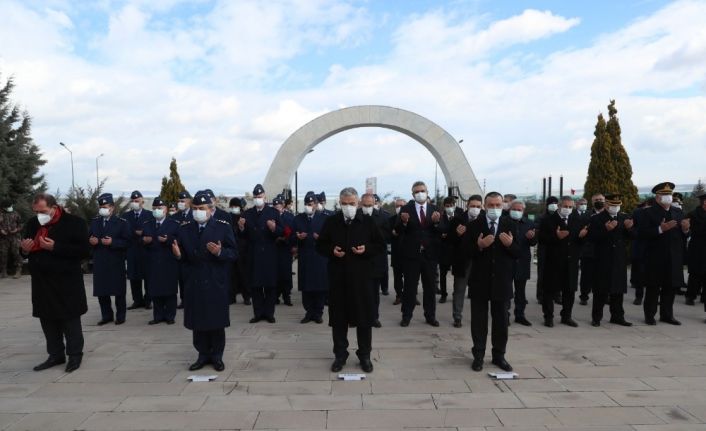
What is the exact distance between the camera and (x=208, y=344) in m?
5.05

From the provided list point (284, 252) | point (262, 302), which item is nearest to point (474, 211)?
point (284, 252)

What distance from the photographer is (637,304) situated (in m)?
8.48

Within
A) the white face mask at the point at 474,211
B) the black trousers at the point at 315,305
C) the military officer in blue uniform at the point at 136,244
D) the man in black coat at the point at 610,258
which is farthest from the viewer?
the military officer in blue uniform at the point at 136,244

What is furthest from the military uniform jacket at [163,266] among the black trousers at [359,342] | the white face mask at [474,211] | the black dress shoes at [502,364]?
the black dress shoes at [502,364]

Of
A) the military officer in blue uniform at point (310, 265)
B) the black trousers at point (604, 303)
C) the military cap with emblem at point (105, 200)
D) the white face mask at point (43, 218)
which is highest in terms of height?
the military cap with emblem at point (105, 200)

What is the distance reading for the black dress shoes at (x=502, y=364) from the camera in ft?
15.8

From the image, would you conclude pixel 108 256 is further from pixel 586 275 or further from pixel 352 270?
pixel 586 275

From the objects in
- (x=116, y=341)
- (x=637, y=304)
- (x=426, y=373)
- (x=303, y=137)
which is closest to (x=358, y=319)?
Answer: (x=426, y=373)

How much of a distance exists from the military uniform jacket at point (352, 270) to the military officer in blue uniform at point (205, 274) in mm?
1056

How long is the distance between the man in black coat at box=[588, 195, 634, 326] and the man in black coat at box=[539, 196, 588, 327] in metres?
0.28

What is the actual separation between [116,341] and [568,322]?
6.30 meters

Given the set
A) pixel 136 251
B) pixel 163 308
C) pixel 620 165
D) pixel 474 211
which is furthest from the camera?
pixel 620 165

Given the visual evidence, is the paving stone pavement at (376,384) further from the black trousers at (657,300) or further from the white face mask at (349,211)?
the white face mask at (349,211)

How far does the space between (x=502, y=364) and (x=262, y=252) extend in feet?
12.9
